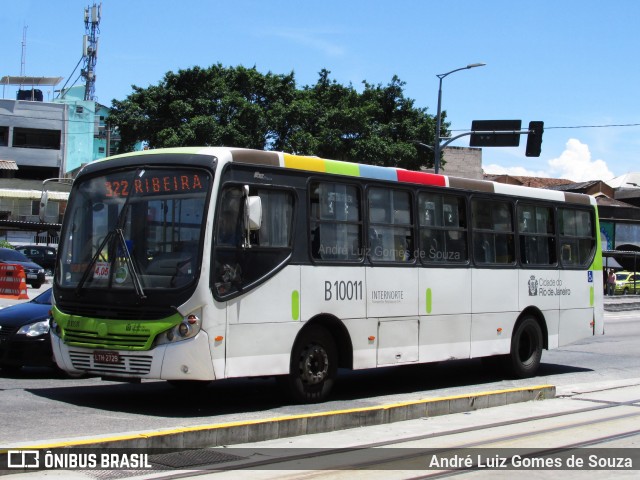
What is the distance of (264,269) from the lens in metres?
10.1

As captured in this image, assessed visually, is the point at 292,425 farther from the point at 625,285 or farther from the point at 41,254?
the point at 625,285

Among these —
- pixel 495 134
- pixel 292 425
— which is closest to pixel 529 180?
pixel 495 134

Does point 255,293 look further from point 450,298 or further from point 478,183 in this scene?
point 478,183

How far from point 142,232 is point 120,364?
1.47 meters

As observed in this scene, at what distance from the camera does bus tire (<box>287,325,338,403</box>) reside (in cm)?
1039

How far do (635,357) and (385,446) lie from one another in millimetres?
11380

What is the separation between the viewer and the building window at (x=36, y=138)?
218 ft

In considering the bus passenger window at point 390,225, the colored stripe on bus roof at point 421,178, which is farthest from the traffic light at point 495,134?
the bus passenger window at point 390,225

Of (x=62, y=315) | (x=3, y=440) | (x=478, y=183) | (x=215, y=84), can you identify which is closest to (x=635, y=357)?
(x=478, y=183)

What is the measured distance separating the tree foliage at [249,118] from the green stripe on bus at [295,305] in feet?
118

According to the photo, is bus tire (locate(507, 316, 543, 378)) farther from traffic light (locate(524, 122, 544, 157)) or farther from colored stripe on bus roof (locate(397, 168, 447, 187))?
traffic light (locate(524, 122, 544, 157))

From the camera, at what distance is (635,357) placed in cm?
1825

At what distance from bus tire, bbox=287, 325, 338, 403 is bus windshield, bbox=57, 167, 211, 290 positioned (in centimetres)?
186

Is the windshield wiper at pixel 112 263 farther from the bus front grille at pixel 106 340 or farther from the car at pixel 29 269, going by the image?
the car at pixel 29 269
